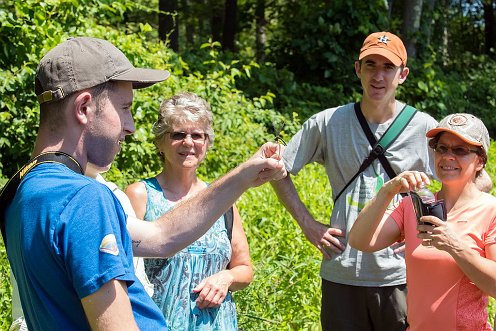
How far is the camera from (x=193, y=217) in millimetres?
2609

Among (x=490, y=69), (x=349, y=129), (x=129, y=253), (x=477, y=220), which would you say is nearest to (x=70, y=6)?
(x=349, y=129)

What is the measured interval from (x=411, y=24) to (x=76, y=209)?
1449 cm

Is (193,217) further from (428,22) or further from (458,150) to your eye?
(428,22)

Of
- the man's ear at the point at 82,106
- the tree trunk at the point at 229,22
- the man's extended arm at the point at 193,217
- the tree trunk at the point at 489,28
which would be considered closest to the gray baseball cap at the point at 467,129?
the man's extended arm at the point at 193,217

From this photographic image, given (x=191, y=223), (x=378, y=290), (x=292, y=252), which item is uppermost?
(x=191, y=223)

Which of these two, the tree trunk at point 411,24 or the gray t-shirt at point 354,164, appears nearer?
the gray t-shirt at point 354,164

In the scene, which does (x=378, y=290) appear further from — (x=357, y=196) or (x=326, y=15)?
(x=326, y=15)

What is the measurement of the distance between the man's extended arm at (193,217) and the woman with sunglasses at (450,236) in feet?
3.15

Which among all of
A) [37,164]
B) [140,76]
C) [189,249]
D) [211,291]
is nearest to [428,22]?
[189,249]

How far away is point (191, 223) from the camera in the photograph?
8.55 ft

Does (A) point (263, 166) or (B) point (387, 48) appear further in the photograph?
(B) point (387, 48)

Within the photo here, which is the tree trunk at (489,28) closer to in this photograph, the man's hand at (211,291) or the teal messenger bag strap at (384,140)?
the teal messenger bag strap at (384,140)

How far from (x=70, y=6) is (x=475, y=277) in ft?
21.0

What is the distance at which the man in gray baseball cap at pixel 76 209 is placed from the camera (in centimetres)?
201
